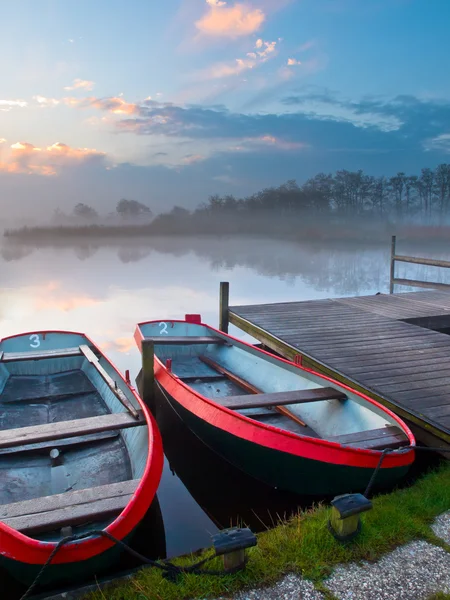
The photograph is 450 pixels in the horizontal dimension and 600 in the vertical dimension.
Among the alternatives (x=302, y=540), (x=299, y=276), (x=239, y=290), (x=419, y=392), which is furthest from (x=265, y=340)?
(x=299, y=276)

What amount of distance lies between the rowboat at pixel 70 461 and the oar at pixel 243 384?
1.88 metres

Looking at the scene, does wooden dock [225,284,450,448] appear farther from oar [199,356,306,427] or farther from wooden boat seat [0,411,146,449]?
wooden boat seat [0,411,146,449]

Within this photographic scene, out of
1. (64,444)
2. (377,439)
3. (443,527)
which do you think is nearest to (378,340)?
(377,439)

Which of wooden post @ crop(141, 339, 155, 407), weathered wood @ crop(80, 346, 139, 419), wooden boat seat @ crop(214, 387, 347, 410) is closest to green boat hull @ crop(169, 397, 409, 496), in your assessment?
wooden boat seat @ crop(214, 387, 347, 410)

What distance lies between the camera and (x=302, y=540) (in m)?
3.36

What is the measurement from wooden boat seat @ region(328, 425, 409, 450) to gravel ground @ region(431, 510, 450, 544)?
0.81 m

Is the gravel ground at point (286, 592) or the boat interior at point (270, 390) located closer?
the gravel ground at point (286, 592)

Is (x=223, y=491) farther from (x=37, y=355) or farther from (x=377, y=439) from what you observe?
(x=37, y=355)

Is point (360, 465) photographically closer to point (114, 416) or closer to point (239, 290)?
point (114, 416)

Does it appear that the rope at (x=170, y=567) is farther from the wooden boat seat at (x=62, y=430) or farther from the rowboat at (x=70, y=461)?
the wooden boat seat at (x=62, y=430)

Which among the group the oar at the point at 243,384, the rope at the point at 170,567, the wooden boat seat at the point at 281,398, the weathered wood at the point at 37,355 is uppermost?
the wooden boat seat at the point at 281,398

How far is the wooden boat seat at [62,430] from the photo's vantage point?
14.9 ft

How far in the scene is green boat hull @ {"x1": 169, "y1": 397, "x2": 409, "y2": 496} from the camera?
4.36 m

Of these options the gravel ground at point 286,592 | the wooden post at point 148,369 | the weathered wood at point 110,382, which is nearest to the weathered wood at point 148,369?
the wooden post at point 148,369
